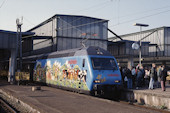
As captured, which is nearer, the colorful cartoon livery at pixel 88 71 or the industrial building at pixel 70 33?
the colorful cartoon livery at pixel 88 71

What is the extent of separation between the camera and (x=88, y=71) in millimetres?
13469

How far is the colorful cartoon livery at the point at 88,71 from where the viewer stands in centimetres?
1327

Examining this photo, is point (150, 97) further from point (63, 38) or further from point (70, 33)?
point (70, 33)

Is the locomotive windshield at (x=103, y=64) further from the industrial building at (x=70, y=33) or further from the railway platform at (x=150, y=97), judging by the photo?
the industrial building at (x=70, y=33)

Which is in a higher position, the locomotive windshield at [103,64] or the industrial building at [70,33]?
the industrial building at [70,33]

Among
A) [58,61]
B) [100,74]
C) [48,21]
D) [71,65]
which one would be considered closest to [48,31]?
[48,21]

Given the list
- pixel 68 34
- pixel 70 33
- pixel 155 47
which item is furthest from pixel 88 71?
pixel 155 47

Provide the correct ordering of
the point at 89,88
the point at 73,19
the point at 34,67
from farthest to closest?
the point at 73,19 < the point at 34,67 < the point at 89,88

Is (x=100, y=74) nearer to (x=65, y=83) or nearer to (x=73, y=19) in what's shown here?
(x=65, y=83)

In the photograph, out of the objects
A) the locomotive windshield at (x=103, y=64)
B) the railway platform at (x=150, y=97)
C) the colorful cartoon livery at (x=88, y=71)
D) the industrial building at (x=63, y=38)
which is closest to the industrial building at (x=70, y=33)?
the industrial building at (x=63, y=38)

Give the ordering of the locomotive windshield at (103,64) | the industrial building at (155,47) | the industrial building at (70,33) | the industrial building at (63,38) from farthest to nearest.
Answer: the industrial building at (155,47) < the industrial building at (70,33) < the industrial building at (63,38) < the locomotive windshield at (103,64)

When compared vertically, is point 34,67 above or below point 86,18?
below

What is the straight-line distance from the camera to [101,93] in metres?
13.3

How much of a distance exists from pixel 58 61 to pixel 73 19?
17039 millimetres
